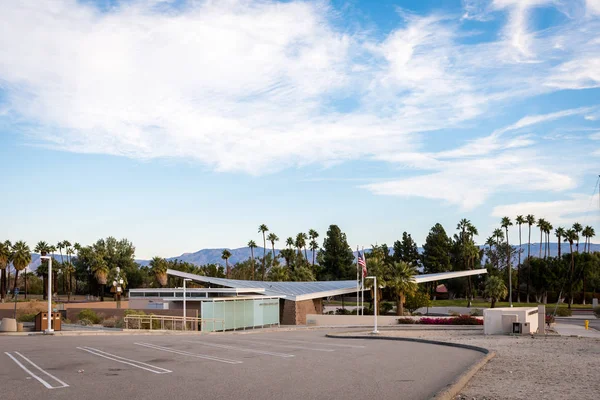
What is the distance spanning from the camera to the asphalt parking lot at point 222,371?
1220 centimetres

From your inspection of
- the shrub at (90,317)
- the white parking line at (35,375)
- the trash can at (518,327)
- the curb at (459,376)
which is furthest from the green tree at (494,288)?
the white parking line at (35,375)

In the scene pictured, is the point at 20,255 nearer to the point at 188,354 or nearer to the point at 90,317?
the point at 90,317

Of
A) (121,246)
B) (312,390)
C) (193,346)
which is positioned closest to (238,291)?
(193,346)

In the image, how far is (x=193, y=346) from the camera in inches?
919

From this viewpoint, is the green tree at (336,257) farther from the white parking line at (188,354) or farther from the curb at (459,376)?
the white parking line at (188,354)

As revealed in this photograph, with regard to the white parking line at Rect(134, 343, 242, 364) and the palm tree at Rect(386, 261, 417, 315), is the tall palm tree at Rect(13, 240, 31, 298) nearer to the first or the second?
the palm tree at Rect(386, 261, 417, 315)

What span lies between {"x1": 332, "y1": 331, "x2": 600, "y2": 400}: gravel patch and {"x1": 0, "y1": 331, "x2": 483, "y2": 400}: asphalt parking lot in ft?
2.86

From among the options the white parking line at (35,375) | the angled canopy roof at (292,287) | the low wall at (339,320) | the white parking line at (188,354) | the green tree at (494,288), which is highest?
the white parking line at (35,375)

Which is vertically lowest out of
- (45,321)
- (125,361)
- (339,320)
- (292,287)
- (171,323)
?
(339,320)

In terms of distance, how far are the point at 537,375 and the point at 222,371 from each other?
7849 millimetres

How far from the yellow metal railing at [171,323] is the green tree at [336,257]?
239 feet

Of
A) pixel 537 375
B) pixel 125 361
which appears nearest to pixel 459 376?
pixel 537 375

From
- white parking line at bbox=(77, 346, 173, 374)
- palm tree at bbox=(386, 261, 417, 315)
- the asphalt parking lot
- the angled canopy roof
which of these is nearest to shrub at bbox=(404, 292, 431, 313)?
the angled canopy roof

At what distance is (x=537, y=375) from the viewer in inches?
597
